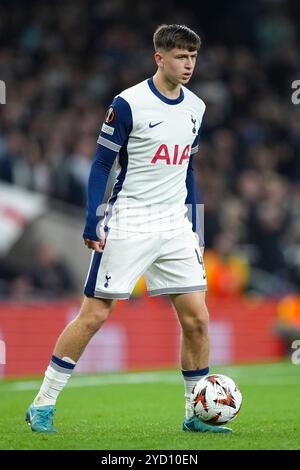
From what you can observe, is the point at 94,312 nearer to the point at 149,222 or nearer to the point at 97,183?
the point at 149,222

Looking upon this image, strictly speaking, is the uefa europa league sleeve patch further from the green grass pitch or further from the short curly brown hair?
the green grass pitch

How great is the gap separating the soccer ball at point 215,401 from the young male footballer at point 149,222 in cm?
11

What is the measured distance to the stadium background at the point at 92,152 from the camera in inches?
586

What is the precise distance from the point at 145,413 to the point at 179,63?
2.85 metres

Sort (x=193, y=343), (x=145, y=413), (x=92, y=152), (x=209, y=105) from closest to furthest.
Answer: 1. (x=193, y=343)
2. (x=145, y=413)
3. (x=92, y=152)
4. (x=209, y=105)

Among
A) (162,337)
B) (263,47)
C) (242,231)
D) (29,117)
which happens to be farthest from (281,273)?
(263,47)

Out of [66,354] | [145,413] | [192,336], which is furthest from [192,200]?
[145,413]

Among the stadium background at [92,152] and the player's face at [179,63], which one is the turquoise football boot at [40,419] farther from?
the stadium background at [92,152]

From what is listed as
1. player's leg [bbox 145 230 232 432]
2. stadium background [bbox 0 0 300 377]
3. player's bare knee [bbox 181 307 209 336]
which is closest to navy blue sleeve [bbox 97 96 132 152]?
player's leg [bbox 145 230 232 432]

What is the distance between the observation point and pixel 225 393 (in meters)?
7.02

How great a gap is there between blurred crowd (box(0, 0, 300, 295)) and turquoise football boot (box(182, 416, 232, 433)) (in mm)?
8651

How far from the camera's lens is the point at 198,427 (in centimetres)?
709

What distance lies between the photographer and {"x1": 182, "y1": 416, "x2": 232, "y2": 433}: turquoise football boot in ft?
23.1

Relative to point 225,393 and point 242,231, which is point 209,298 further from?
point 225,393
